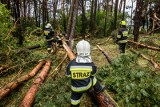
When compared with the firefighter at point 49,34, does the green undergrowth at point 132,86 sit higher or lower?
lower

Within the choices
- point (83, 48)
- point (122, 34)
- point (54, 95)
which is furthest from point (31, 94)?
point (122, 34)

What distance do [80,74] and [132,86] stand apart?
151cm

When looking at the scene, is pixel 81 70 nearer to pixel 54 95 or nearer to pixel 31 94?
pixel 54 95

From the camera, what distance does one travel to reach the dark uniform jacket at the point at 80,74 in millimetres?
4637

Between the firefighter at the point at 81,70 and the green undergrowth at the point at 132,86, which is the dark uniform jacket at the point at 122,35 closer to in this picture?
the green undergrowth at the point at 132,86

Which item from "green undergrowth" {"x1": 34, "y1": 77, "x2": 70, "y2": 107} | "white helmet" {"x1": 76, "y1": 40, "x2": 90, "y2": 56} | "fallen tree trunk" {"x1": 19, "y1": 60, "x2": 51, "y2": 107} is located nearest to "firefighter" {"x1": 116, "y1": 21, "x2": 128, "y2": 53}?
"fallen tree trunk" {"x1": 19, "y1": 60, "x2": 51, "y2": 107}

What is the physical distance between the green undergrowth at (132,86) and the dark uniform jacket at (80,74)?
3.59ft

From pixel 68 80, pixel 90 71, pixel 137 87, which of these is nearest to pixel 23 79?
pixel 68 80

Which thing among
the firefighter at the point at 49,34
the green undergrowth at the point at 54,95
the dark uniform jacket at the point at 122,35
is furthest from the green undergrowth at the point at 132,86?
the firefighter at the point at 49,34

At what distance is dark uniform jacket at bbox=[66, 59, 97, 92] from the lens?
4.64 metres

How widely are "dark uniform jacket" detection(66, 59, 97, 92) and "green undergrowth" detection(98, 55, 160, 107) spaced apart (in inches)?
43.1

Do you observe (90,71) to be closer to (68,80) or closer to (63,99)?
(63,99)

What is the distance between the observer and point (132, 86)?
5.39m

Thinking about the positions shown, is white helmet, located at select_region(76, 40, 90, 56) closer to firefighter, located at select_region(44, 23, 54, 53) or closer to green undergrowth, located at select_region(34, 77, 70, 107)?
green undergrowth, located at select_region(34, 77, 70, 107)
